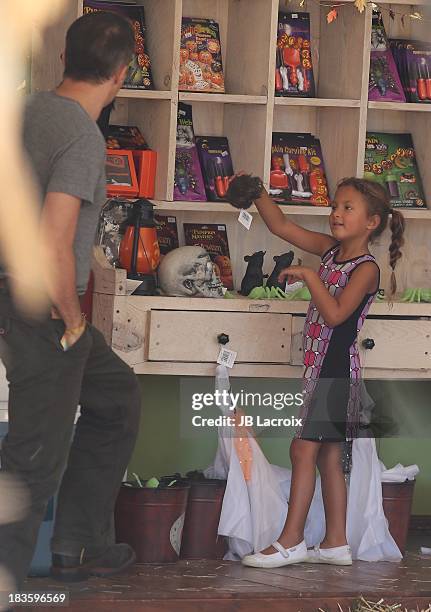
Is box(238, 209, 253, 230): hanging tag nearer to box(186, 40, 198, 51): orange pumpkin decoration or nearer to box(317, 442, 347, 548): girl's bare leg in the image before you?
box(186, 40, 198, 51): orange pumpkin decoration

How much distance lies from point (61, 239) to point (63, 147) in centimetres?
Answer: 23

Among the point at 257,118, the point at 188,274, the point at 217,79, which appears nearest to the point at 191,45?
the point at 217,79

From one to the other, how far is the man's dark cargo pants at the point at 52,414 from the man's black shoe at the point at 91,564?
3cm

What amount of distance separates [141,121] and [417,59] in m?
1.21

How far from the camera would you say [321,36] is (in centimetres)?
512

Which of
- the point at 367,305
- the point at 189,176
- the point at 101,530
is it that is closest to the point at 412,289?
the point at 367,305

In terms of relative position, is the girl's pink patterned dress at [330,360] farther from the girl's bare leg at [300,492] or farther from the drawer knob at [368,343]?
the drawer knob at [368,343]

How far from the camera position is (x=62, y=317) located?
3.02 metres

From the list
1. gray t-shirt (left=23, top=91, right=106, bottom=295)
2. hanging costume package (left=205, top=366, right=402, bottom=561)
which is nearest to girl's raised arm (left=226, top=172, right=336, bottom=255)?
hanging costume package (left=205, top=366, right=402, bottom=561)

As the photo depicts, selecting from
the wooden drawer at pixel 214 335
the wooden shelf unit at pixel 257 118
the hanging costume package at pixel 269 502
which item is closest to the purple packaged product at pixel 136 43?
the wooden shelf unit at pixel 257 118

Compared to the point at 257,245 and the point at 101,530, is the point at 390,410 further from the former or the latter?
the point at 101,530

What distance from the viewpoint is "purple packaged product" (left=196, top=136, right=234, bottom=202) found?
488 cm

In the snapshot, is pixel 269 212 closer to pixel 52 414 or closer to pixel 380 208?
pixel 380 208

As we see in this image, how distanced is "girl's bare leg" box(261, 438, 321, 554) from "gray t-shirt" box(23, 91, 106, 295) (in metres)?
1.62
